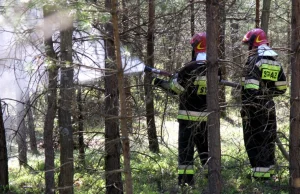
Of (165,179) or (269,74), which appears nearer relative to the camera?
(269,74)

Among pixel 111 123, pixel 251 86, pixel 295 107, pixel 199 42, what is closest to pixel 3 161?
pixel 111 123

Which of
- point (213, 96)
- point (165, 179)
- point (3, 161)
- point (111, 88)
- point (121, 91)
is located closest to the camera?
point (121, 91)

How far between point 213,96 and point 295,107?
43.8 inches

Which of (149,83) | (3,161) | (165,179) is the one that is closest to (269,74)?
(149,83)

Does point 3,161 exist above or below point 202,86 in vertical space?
Result: below

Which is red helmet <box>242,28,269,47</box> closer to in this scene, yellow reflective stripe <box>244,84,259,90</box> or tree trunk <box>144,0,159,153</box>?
yellow reflective stripe <box>244,84,259,90</box>

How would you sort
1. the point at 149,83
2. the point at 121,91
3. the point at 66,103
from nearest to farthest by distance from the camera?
the point at 121,91
the point at 66,103
the point at 149,83

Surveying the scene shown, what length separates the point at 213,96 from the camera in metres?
5.16

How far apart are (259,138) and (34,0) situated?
437 centimetres

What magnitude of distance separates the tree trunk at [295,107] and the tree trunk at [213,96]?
1002 mm

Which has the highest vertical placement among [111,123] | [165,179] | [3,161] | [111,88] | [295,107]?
[111,88]

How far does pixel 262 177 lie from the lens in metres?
7.38

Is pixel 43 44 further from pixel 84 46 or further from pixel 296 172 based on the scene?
pixel 296 172

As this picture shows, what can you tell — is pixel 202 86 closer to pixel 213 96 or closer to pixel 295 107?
pixel 295 107
